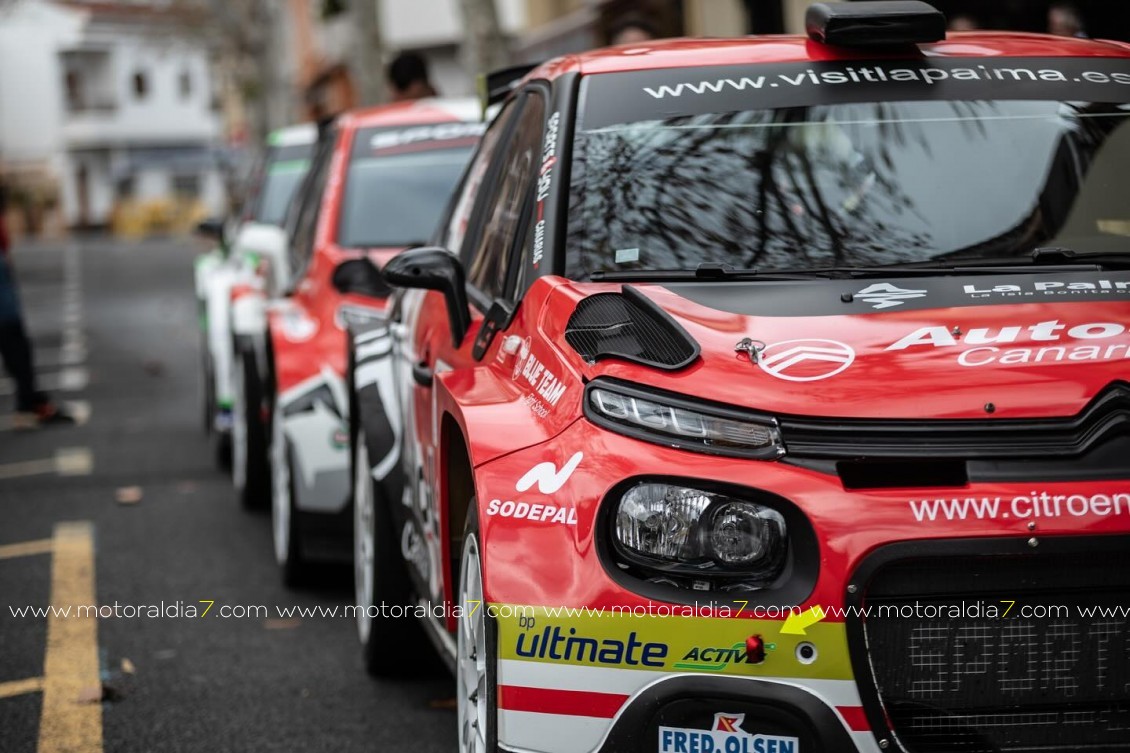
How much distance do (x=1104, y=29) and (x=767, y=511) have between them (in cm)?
1047

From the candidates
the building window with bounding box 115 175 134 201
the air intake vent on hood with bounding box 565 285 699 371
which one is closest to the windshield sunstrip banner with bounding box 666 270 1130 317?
the air intake vent on hood with bounding box 565 285 699 371

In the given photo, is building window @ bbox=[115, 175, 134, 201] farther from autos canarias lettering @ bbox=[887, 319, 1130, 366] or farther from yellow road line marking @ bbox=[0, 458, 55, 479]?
autos canarias lettering @ bbox=[887, 319, 1130, 366]

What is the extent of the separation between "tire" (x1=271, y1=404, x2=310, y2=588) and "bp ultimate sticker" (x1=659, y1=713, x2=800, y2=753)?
3711 millimetres

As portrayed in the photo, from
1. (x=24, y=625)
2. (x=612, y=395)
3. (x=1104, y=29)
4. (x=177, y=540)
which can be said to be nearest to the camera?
(x=612, y=395)

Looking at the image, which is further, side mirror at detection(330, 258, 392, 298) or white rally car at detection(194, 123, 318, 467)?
white rally car at detection(194, 123, 318, 467)

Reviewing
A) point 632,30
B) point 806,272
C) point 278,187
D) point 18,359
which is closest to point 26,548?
point 632,30

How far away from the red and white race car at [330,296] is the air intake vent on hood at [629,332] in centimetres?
300

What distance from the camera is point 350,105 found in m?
46.0

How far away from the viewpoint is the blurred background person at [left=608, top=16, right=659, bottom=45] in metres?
8.98

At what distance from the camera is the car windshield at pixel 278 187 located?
12.3m

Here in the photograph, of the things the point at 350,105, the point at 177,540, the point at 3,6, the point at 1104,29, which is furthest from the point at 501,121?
the point at 350,105

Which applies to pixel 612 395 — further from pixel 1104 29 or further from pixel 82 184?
pixel 82 184

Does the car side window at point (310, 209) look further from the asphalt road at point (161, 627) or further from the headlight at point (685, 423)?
the headlight at point (685, 423)

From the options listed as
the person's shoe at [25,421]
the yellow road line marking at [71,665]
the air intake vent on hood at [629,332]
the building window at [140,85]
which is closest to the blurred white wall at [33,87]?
the building window at [140,85]
